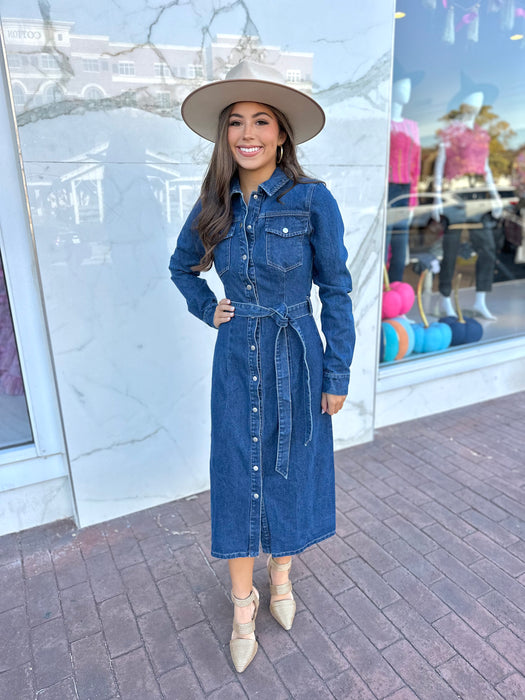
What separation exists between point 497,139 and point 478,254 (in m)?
1.07

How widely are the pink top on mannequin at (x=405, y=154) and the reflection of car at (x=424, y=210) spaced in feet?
0.31

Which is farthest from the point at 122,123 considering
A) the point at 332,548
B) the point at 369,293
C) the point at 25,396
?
the point at 332,548

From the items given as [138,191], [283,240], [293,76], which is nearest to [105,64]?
[138,191]

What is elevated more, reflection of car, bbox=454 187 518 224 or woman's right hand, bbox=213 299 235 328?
reflection of car, bbox=454 187 518 224

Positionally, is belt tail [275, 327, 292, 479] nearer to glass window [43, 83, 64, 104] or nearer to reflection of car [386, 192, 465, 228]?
glass window [43, 83, 64, 104]

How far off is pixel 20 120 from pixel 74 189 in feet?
1.22

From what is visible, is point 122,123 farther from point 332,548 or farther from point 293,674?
point 293,674

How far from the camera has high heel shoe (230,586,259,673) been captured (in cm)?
200

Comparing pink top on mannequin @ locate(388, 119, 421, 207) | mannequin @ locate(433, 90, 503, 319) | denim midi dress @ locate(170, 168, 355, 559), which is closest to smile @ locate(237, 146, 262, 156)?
denim midi dress @ locate(170, 168, 355, 559)

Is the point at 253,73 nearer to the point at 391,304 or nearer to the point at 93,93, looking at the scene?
the point at 93,93

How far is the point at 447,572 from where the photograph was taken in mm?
2490

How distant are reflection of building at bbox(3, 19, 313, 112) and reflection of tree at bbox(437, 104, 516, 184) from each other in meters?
2.65

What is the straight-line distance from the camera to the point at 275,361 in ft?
6.15

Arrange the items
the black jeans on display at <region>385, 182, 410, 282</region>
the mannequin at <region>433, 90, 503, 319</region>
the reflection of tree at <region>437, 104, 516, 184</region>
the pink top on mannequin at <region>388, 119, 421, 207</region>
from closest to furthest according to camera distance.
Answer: the pink top on mannequin at <region>388, 119, 421, 207</region> → the black jeans on display at <region>385, 182, 410, 282</region> → the mannequin at <region>433, 90, 503, 319</region> → the reflection of tree at <region>437, 104, 516, 184</region>
